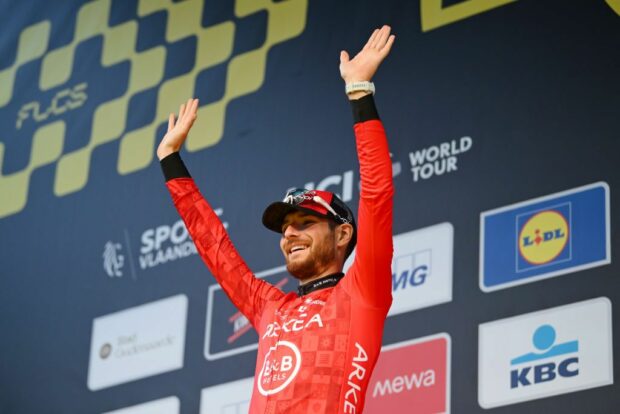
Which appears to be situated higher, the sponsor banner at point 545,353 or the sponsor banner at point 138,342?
the sponsor banner at point 138,342

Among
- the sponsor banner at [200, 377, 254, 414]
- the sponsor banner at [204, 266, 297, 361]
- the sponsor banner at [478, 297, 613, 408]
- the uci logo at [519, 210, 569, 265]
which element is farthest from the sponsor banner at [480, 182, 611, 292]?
the sponsor banner at [200, 377, 254, 414]

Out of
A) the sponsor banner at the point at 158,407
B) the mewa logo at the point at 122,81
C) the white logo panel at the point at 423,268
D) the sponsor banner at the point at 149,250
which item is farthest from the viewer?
the mewa logo at the point at 122,81

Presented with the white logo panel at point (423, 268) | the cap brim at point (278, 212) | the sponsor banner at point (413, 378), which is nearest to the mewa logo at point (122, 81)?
the white logo panel at point (423, 268)

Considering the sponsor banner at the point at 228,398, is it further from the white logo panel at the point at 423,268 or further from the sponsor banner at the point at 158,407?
the white logo panel at the point at 423,268

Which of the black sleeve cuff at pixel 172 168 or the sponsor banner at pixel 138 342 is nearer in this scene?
the black sleeve cuff at pixel 172 168

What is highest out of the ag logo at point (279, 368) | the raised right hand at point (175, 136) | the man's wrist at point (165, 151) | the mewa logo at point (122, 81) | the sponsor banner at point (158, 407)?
the mewa logo at point (122, 81)

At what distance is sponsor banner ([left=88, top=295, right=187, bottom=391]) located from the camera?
452cm

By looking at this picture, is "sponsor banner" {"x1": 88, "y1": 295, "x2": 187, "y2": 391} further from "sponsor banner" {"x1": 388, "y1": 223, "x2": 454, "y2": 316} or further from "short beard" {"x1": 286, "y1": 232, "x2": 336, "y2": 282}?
"short beard" {"x1": 286, "y1": 232, "x2": 336, "y2": 282}

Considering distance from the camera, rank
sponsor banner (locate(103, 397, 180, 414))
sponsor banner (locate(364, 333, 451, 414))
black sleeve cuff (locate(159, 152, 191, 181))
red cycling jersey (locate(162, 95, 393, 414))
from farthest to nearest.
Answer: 1. sponsor banner (locate(103, 397, 180, 414))
2. sponsor banner (locate(364, 333, 451, 414))
3. black sleeve cuff (locate(159, 152, 191, 181))
4. red cycling jersey (locate(162, 95, 393, 414))

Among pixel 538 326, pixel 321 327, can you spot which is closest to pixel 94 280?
pixel 538 326

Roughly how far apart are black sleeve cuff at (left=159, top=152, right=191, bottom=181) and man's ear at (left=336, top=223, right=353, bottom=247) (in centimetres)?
40

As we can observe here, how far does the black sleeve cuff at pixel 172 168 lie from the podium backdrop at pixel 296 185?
3.36 ft

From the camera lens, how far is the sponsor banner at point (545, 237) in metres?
3.64

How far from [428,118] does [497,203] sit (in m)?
0.40
